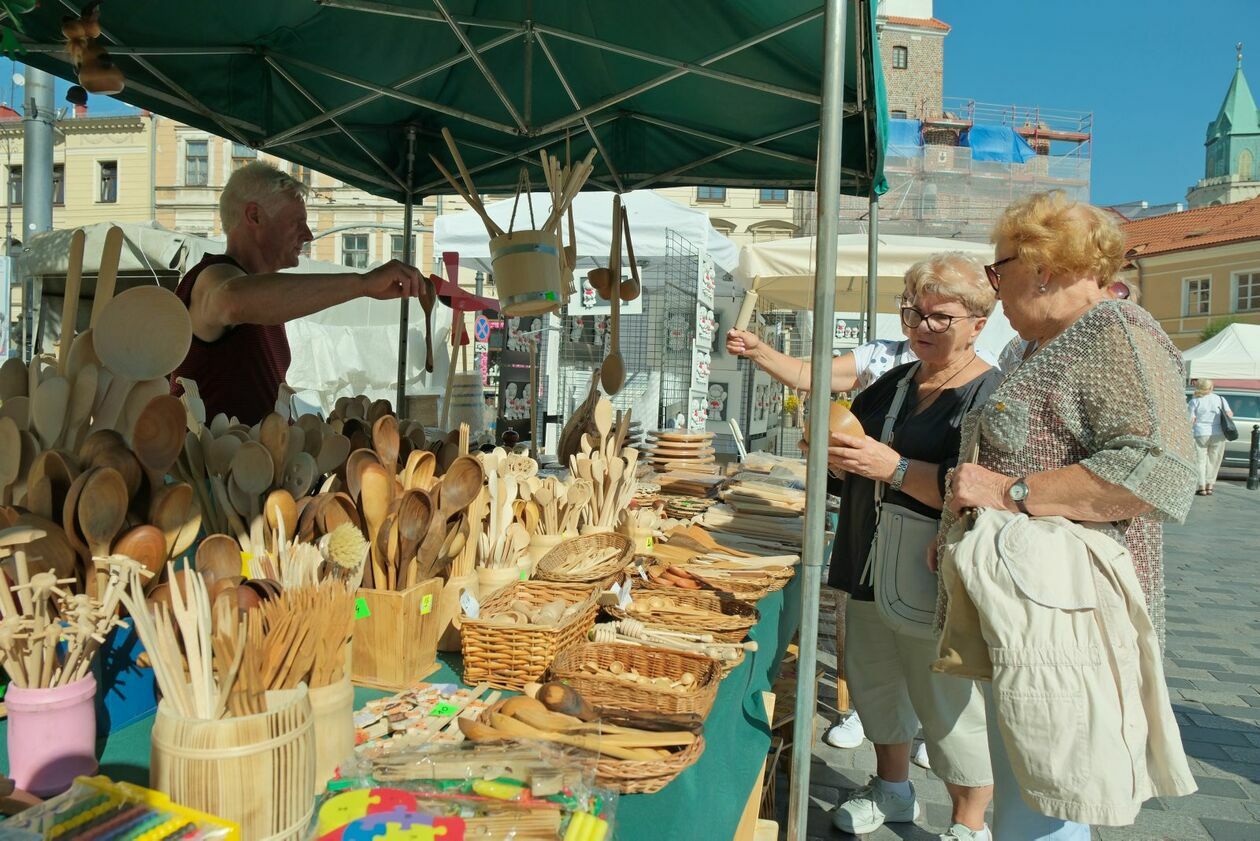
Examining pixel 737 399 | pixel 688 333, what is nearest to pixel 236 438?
pixel 688 333

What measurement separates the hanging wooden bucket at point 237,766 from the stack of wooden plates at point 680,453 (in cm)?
286

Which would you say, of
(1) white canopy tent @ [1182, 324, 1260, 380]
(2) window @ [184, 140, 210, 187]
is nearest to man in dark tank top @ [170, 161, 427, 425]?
(1) white canopy tent @ [1182, 324, 1260, 380]

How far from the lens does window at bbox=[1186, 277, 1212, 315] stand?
24459 mm

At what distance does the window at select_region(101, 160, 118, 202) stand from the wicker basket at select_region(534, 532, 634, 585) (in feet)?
98.5

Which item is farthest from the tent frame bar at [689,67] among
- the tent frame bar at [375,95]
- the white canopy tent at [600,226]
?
the white canopy tent at [600,226]

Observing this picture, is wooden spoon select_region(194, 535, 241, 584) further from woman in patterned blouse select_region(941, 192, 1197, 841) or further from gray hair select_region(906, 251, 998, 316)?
gray hair select_region(906, 251, 998, 316)

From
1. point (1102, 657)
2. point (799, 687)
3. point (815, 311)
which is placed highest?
point (815, 311)

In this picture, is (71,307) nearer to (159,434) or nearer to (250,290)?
(159,434)

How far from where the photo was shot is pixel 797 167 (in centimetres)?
357

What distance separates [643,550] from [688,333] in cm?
402

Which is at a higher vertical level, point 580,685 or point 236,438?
point 236,438

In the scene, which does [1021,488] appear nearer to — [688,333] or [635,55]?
[635,55]

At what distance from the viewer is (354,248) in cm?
2466

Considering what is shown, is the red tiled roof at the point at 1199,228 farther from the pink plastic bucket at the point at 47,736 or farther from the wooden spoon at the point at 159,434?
the pink plastic bucket at the point at 47,736
